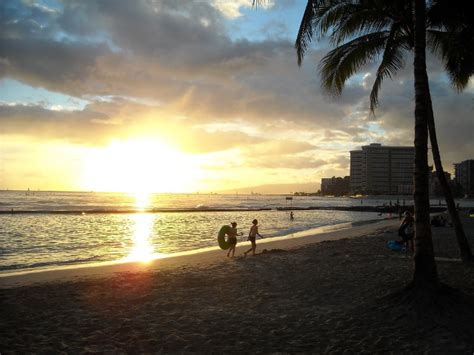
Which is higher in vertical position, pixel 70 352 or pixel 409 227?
pixel 409 227

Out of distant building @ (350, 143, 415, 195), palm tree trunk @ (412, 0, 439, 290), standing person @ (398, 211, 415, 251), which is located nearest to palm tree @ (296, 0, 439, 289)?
palm tree trunk @ (412, 0, 439, 290)

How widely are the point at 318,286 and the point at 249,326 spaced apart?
3490 mm

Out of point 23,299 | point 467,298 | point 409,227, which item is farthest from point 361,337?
point 409,227

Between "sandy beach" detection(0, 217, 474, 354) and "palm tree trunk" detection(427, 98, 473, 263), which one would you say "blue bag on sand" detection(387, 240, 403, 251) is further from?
"palm tree trunk" detection(427, 98, 473, 263)

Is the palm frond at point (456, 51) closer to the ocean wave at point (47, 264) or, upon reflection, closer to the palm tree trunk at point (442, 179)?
the palm tree trunk at point (442, 179)

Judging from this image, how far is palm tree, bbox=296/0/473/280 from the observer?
433 inches

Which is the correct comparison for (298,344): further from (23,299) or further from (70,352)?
(23,299)

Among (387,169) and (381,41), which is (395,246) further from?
(387,169)

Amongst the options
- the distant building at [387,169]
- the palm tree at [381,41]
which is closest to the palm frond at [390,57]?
the palm tree at [381,41]

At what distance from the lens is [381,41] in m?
12.8

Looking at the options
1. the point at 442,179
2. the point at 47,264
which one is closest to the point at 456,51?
the point at 442,179

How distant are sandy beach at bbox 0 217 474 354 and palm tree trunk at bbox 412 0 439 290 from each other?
0.73 metres

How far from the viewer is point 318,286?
10.1 metres

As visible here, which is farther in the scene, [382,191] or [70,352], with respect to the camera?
[382,191]
